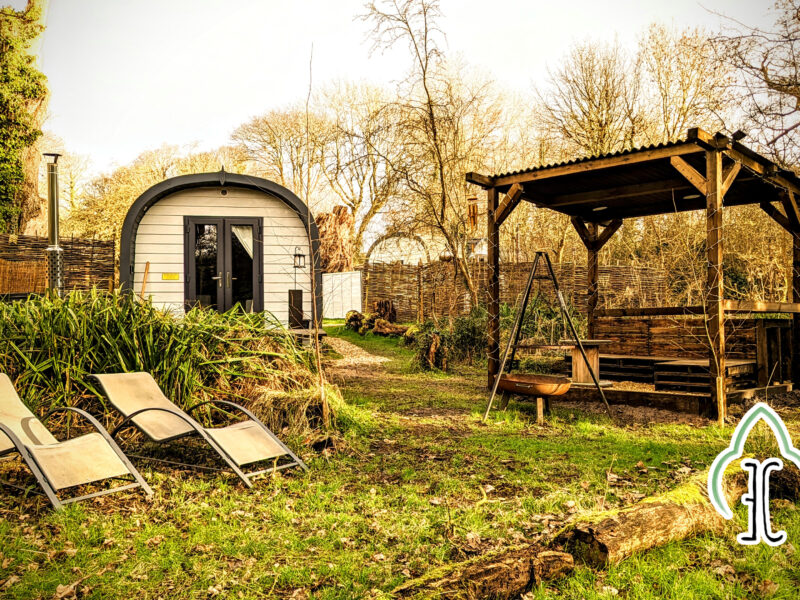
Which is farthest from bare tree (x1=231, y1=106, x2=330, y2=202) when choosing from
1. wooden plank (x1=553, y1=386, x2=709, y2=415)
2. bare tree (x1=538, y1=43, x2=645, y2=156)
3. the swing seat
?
the swing seat

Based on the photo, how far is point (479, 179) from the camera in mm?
7453

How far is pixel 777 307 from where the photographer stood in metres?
7.52

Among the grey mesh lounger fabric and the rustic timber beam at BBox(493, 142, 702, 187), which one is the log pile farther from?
the rustic timber beam at BBox(493, 142, 702, 187)

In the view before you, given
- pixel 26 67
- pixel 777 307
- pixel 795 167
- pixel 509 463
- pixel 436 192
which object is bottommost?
pixel 509 463

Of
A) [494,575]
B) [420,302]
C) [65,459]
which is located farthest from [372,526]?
[420,302]

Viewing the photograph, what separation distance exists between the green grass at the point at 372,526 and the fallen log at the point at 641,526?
0.06 m

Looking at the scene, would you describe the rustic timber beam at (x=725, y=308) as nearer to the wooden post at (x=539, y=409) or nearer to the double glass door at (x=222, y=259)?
the wooden post at (x=539, y=409)

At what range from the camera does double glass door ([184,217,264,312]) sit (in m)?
10.5

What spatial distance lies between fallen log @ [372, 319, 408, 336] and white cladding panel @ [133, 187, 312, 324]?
5342mm

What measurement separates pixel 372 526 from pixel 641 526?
4.78ft

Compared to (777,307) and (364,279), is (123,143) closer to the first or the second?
(364,279)

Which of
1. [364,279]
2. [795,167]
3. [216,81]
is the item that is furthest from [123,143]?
[795,167]

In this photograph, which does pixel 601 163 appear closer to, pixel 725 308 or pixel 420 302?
pixel 725 308

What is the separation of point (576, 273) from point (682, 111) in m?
6.49
